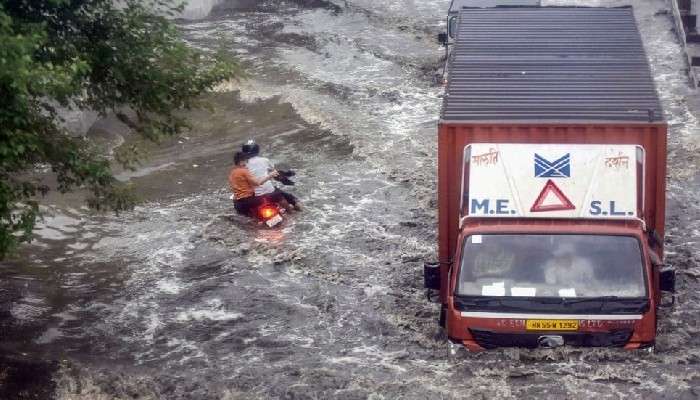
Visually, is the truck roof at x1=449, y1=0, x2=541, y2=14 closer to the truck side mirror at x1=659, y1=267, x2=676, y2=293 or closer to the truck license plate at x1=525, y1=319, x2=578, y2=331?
the truck side mirror at x1=659, y1=267, x2=676, y2=293

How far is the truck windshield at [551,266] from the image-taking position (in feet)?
33.0

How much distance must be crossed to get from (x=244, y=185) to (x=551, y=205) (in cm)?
587

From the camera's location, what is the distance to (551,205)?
1062 cm

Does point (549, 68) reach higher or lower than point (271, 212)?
higher

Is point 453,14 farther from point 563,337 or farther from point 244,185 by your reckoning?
point 563,337

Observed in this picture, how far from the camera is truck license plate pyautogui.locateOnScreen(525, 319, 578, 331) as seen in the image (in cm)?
997

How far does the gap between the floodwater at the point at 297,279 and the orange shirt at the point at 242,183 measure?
594mm

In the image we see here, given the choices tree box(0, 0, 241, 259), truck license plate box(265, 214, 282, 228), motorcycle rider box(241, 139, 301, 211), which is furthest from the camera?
truck license plate box(265, 214, 282, 228)

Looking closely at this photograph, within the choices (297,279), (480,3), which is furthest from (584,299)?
(480,3)

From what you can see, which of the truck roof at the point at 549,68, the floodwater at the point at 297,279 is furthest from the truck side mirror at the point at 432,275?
the truck roof at the point at 549,68

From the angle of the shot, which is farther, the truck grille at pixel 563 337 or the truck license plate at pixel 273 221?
the truck license plate at pixel 273 221

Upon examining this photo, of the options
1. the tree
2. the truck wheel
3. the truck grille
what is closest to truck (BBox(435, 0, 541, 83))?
the tree

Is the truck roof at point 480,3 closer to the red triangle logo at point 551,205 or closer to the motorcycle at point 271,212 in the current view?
the motorcycle at point 271,212

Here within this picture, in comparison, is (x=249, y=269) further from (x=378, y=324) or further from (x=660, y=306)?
(x=660, y=306)
